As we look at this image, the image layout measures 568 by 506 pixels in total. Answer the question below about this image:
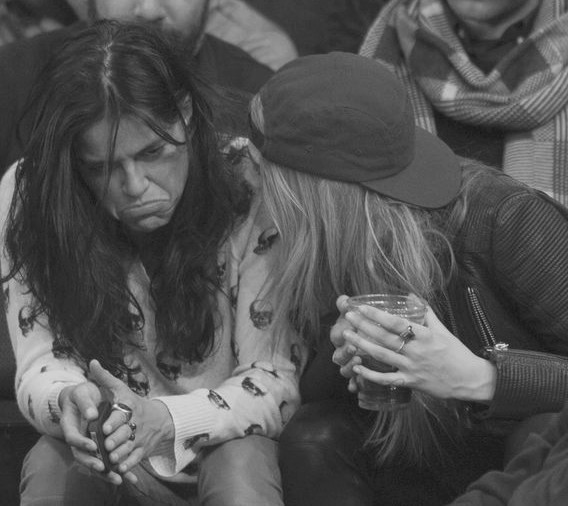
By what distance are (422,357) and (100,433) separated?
1.61 ft

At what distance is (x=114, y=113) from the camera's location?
203cm

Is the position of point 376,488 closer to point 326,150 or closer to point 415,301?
point 415,301

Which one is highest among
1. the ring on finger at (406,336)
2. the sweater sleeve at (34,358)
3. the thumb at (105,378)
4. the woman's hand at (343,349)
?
the ring on finger at (406,336)

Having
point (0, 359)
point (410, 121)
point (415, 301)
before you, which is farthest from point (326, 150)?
point (0, 359)

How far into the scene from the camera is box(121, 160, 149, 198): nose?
2049 mm

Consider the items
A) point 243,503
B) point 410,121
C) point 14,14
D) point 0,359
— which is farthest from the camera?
point 14,14

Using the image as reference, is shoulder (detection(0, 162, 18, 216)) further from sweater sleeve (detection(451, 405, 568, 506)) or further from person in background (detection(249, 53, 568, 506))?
sweater sleeve (detection(451, 405, 568, 506))

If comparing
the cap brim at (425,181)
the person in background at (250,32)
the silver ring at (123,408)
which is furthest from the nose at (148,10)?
the silver ring at (123,408)

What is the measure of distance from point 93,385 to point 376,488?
1.67 feet

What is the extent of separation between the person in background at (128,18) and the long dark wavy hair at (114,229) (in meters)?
0.57

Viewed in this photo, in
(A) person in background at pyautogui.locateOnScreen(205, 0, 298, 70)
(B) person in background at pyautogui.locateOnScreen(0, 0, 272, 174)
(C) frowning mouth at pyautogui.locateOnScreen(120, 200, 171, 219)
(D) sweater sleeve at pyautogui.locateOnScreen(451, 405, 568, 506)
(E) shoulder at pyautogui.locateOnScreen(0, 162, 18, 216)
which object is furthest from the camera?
(A) person in background at pyautogui.locateOnScreen(205, 0, 298, 70)

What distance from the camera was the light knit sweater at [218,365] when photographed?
6.74ft

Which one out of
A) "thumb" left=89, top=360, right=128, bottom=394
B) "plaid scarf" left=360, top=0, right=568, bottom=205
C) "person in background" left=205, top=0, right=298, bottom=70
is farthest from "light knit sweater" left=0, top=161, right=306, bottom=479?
"person in background" left=205, top=0, right=298, bottom=70

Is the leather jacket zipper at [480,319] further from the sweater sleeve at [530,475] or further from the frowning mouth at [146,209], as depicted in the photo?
the frowning mouth at [146,209]
